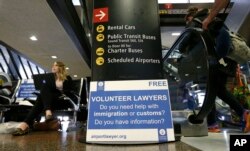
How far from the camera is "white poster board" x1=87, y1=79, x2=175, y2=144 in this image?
1.65 m

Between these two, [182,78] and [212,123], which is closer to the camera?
[212,123]

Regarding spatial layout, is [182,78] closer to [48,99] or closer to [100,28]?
[48,99]

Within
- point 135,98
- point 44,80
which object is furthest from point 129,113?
point 44,80

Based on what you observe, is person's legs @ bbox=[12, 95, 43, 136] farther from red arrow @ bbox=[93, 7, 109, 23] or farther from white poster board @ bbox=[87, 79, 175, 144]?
red arrow @ bbox=[93, 7, 109, 23]

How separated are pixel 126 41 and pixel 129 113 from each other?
21.7 inches

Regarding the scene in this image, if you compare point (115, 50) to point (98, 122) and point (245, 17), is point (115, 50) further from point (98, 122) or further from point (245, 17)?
point (245, 17)

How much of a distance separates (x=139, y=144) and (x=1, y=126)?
7.36ft

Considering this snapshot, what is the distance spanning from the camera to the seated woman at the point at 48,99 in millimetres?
2924

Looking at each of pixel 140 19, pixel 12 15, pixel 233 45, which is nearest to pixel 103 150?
pixel 140 19

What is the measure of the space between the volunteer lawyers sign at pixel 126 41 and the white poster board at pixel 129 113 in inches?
3.4

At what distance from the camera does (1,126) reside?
3.12 m

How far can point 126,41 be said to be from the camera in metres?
1.87

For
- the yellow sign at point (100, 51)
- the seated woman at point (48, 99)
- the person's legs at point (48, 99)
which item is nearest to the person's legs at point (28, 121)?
the seated woman at point (48, 99)

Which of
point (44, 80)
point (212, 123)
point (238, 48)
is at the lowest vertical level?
point (212, 123)
